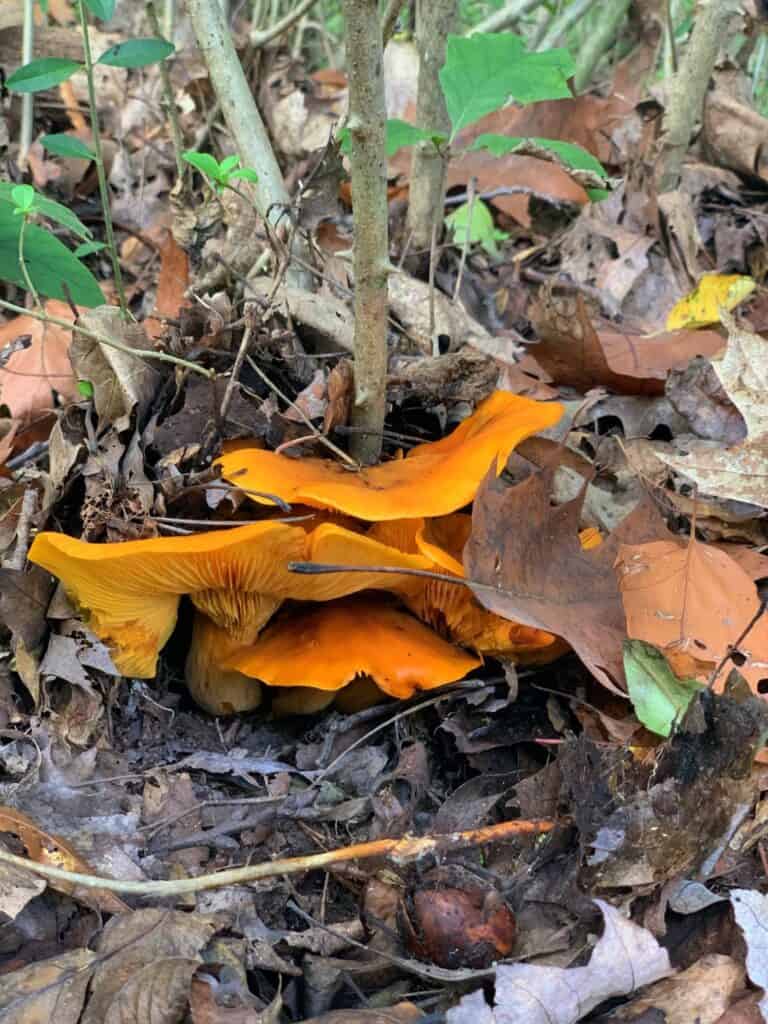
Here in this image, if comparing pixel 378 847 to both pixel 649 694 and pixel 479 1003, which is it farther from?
pixel 649 694

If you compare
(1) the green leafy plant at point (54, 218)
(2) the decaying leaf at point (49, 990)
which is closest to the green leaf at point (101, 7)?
(1) the green leafy plant at point (54, 218)

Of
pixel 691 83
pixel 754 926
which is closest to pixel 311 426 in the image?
pixel 754 926

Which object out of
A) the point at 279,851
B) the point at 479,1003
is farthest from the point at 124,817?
the point at 479,1003

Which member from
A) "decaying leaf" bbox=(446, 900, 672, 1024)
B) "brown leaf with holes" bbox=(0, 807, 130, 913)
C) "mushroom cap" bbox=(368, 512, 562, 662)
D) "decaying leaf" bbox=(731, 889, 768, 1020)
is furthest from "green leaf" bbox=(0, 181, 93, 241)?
"decaying leaf" bbox=(731, 889, 768, 1020)

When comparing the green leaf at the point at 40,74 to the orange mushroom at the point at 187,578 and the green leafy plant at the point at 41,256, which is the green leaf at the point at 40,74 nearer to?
the green leafy plant at the point at 41,256

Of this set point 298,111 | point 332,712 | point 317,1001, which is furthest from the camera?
point 298,111
